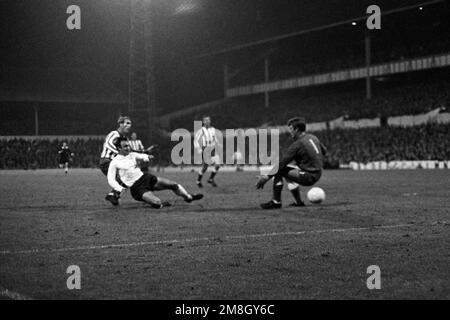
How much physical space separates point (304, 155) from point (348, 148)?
30566 mm

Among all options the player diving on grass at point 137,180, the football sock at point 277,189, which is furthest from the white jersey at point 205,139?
the football sock at point 277,189

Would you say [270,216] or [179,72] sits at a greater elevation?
[179,72]

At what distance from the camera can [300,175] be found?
1350 cm

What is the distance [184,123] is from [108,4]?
15345 millimetres

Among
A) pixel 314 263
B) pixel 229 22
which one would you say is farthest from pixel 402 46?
pixel 314 263

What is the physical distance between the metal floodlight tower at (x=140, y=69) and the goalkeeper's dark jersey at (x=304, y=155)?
27232 millimetres

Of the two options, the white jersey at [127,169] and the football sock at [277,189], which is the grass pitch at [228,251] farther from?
the white jersey at [127,169]

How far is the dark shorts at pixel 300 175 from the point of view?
13.5 m

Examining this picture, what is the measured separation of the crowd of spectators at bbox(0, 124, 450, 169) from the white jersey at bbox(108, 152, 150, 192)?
2652cm

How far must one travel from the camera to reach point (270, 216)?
11984 millimetres

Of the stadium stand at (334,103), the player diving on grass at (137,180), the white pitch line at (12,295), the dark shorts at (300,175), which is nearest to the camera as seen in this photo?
the white pitch line at (12,295)
